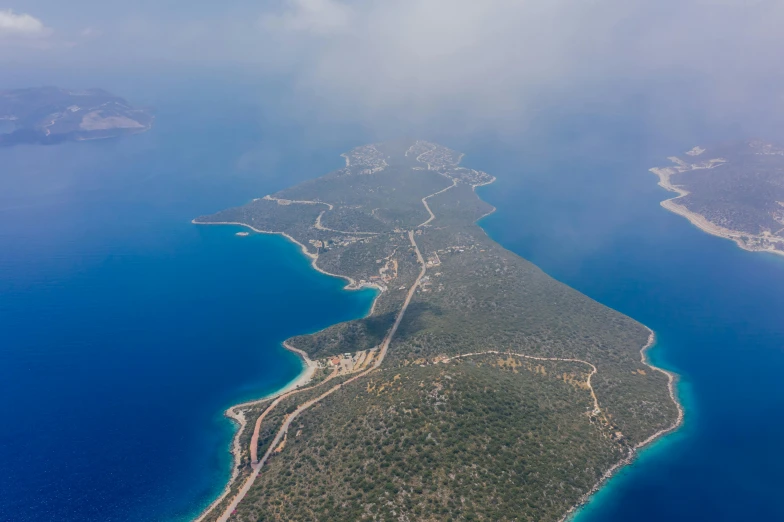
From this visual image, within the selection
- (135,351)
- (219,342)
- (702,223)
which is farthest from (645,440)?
(702,223)

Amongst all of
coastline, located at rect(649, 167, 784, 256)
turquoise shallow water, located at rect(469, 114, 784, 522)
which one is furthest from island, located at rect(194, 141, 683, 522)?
coastline, located at rect(649, 167, 784, 256)

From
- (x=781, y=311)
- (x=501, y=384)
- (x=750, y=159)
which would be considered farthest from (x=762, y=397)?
(x=750, y=159)

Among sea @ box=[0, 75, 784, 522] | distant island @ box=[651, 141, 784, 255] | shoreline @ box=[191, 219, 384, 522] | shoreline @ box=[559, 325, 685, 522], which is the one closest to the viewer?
shoreline @ box=[559, 325, 685, 522]

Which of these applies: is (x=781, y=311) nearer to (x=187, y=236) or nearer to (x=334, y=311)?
(x=334, y=311)

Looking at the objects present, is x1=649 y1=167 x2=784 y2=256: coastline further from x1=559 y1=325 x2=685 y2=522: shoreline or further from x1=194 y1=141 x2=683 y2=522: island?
x1=559 y1=325 x2=685 y2=522: shoreline

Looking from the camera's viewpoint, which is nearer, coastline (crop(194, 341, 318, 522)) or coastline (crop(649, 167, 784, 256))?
coastline (crop(194, 341, 318, 522))

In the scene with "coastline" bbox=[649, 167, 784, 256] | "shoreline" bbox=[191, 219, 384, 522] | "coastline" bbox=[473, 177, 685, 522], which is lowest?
"coastline" bbox=[649, 167, 784, 256]

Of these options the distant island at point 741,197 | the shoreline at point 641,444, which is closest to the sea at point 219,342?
the shoreline at point 641,444
